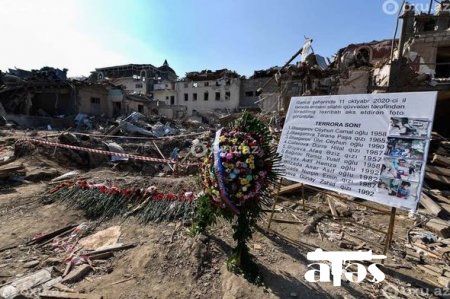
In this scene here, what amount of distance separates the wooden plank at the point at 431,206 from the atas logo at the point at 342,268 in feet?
9.58

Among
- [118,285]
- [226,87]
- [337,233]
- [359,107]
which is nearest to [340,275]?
[337,233]

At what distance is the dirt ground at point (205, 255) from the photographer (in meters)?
3.50

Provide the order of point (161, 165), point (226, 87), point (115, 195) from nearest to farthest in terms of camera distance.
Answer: point (115, 195), point (161, 165), point (226, 87)

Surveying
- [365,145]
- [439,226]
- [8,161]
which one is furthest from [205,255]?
[8,161]

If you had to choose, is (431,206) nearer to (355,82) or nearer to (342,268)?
(342,268)

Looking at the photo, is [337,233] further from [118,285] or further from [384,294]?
[118,285]

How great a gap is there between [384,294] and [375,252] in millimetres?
1098

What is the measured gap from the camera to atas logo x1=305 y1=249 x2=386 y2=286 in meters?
3.77

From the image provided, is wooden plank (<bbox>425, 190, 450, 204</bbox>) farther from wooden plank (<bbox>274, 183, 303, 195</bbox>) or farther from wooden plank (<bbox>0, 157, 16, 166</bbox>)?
wooden plank (<bbox>0, 157, 16, 166</bbox>)

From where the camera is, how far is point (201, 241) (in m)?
4.29

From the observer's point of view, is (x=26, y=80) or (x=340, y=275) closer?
(x=340, y=275)

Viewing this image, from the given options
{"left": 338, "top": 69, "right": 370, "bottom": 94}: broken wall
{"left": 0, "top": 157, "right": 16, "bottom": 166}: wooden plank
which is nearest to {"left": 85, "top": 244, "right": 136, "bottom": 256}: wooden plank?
{"left": 0, "top": 157, "right": 16, "bottom": 166}: wooden plank

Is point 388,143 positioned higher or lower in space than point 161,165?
higher

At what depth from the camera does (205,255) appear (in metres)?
4.05
